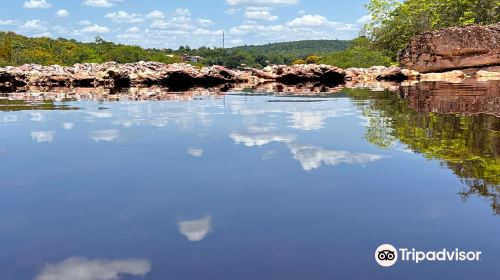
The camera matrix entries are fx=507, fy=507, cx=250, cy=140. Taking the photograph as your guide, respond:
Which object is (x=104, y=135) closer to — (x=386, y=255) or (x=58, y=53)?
(x=386, y=255)

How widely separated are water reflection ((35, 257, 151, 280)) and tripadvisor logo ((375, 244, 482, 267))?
3.99 ft

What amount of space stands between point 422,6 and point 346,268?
42661 millimetres

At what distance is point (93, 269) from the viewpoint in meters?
2.58

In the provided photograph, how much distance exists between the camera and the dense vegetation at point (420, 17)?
116 feet

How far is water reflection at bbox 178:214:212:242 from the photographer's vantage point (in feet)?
9.97

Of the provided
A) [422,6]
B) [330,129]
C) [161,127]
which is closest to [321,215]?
[330,129]

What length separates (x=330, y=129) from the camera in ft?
25.7

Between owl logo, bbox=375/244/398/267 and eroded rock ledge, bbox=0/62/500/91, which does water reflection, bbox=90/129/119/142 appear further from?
eroded rock ledge, bbox=0/62/500/91

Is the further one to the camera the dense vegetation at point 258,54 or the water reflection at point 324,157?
the dense vegetation at point 258,54

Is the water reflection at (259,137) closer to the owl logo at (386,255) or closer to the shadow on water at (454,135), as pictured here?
the shadow on water at (454,135)

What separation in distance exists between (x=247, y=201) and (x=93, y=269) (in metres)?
1.47

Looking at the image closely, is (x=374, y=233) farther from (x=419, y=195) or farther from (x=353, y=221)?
(x=419, y=195)

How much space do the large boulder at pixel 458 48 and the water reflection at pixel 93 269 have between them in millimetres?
27900

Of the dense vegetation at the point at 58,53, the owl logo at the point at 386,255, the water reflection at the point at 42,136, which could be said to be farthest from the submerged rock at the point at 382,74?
the dense vegetation at the point at 58,53
